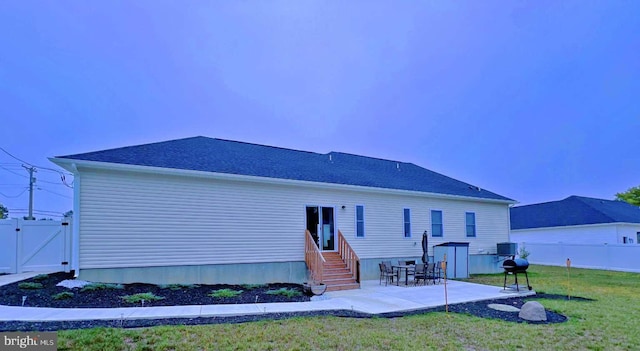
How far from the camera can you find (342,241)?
12.6m

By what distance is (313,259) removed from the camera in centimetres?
1132

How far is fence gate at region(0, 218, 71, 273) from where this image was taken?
34.4ft

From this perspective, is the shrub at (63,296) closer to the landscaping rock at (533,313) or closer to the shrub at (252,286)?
the shrub at (252,286)

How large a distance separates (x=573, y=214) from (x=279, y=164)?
23.3 m

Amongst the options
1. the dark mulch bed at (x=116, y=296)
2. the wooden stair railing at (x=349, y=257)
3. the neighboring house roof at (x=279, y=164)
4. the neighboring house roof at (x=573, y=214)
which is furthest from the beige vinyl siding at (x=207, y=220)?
the neighboring house roof at (x=573, y=214)

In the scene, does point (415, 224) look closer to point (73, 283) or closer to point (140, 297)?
point (140, 297)

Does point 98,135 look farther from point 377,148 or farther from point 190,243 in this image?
point 377,148

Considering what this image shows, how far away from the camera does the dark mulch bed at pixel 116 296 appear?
7180mm

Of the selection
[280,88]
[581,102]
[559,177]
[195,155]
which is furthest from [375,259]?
[559,177]

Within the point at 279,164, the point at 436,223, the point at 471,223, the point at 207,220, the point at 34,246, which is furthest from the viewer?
the point at 471,223

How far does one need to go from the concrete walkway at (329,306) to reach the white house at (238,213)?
1.80m

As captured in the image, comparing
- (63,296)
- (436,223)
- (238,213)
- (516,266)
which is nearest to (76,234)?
(63,296)

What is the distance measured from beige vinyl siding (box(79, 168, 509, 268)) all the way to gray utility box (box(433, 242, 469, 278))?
1357 mm

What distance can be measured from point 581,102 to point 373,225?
19519 mm
